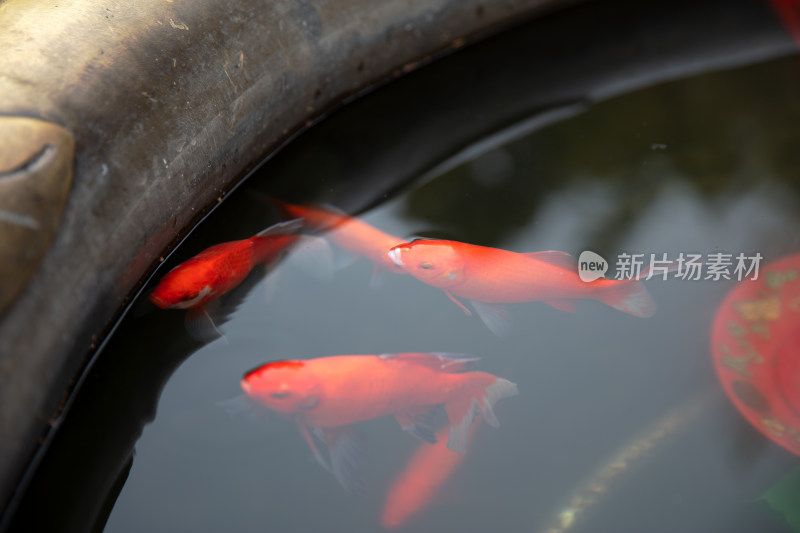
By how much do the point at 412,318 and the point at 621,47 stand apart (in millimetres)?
1348

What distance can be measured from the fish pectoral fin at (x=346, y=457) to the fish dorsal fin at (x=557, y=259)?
0.59 metres

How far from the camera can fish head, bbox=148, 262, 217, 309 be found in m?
1.45

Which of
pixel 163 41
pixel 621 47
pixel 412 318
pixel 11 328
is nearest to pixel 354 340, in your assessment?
pixel 412 318

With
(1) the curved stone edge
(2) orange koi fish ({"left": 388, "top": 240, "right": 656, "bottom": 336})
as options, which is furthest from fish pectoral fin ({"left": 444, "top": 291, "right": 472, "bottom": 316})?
(1) the curved stone edge

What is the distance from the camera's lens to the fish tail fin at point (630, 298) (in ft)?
5.04

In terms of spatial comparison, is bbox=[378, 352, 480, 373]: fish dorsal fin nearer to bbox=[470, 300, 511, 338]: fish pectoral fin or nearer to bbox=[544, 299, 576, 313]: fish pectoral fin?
bbox=[470, 300, 511, 338]: fish pectoral fin

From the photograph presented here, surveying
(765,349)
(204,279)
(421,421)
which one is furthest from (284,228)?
(765,349)

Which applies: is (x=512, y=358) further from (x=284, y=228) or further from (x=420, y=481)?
(x=284, y=228)

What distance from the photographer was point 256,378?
4.31 ft

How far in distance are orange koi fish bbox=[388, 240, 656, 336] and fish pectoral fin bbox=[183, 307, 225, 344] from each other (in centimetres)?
44

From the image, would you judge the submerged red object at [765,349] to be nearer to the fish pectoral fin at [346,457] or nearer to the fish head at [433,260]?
the fish head at [433,260]

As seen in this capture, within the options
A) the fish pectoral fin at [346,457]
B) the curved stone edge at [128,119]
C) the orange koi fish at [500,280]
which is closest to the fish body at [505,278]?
the orange koi fish at [500,280]

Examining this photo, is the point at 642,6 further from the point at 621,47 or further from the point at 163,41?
the point at 163,41

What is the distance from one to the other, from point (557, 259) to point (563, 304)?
0.11 m
